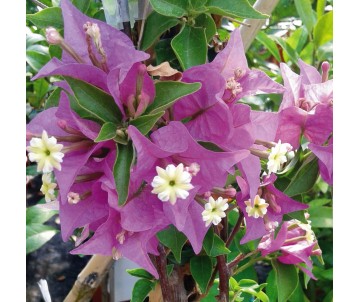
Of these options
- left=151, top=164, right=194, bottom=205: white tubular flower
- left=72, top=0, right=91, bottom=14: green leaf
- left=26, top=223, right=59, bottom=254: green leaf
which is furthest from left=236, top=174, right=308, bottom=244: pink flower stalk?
left=26, top=223, right=59, bottom=254: green leaf

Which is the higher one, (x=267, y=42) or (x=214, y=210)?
(x=214, y=210)

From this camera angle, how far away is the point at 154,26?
537 mm

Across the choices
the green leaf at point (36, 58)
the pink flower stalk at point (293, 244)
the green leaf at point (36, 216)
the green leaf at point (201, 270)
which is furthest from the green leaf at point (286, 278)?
the green leaf at point (36, 216)

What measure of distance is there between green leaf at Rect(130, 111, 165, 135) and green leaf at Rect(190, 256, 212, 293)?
0.78 feet

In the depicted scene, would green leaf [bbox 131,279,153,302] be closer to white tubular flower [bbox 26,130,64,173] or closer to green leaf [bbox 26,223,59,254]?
white tubular flower [bbox 26,130,64,173]

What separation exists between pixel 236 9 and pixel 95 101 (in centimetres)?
16

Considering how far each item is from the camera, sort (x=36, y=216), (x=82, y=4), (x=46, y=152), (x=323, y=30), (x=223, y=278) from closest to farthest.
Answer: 1. (x=46, y=152)
2. (x=82, y=4)
3. (x=223, y=278)
4. (x=323, y=30)
5. (x=36, y=216)

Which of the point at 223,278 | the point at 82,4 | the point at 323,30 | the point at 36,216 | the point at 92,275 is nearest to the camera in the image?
the point at 82,4

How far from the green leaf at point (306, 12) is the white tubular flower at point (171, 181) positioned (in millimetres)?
778

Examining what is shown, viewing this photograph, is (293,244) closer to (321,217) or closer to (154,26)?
(154,26)

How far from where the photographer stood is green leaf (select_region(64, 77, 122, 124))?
1.52 ft

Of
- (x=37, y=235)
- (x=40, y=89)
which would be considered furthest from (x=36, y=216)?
(x=40, y=89)

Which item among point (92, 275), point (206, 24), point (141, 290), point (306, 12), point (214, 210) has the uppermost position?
point (206, 24)
